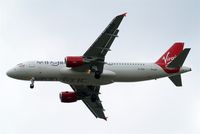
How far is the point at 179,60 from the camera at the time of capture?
10956cm

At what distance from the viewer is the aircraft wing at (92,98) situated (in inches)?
4653

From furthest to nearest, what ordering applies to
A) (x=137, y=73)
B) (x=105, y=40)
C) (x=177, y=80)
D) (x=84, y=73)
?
(x=177, y=80) < (x=137, y=73) < (x=84, y=73) < (x=105, y=40)

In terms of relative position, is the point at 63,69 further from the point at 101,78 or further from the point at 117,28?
the point at 117,28

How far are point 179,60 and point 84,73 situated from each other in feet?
53.6

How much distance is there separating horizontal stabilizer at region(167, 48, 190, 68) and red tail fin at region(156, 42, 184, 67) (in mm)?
2932

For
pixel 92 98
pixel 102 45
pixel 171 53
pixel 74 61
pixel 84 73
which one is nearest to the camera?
pixel 102 45

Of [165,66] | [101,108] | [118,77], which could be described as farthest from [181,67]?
[101,108]

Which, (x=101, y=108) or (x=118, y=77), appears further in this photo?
(x=101, y=108)

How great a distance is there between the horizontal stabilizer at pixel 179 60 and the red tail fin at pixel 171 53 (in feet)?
9.62

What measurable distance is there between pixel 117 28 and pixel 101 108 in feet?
81.8

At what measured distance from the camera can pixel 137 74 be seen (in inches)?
4326

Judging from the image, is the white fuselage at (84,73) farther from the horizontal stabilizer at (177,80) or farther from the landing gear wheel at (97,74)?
the horizontal stabilizer at (177,80)

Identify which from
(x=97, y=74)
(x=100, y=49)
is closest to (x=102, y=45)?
(x=100, y=49)

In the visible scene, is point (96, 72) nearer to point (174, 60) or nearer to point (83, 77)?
point (83, 77)
